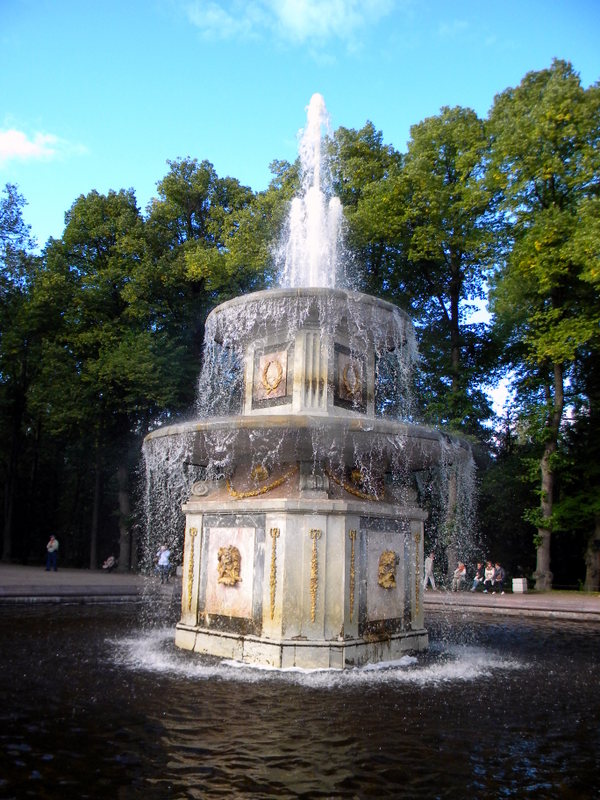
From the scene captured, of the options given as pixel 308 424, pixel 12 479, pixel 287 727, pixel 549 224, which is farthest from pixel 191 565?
pixel 12 479

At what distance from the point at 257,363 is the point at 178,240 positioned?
2249 centimetres

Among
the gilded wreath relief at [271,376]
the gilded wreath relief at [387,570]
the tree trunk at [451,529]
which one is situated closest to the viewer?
the gilded wreath relief at [387,570]

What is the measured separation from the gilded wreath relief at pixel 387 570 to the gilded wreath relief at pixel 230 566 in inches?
77.3

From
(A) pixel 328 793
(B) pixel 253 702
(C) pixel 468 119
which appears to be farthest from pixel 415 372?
(A) pixel 328 793

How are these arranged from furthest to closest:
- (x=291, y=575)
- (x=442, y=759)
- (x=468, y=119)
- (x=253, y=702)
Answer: (x=468, y=119), (x=291, y=575), (x=253, y=702), (x=442, y=759)

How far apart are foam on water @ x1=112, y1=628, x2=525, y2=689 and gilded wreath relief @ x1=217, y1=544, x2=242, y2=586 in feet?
3.42

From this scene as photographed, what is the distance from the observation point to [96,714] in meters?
6.22

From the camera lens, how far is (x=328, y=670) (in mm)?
8516

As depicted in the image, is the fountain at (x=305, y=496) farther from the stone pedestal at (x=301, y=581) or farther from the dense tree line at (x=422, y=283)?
the dense tree line at (x=422, y=283)

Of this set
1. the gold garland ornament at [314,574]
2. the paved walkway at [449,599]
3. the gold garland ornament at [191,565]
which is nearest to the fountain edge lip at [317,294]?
the gold garland ornament at [314,574]

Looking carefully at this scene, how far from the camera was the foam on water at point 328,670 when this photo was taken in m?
8.07

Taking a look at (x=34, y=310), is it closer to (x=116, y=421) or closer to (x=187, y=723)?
(x=116, y=421)

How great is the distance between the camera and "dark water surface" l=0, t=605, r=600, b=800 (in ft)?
15.5

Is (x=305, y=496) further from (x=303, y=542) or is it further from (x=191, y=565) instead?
(x=191, y=565)
